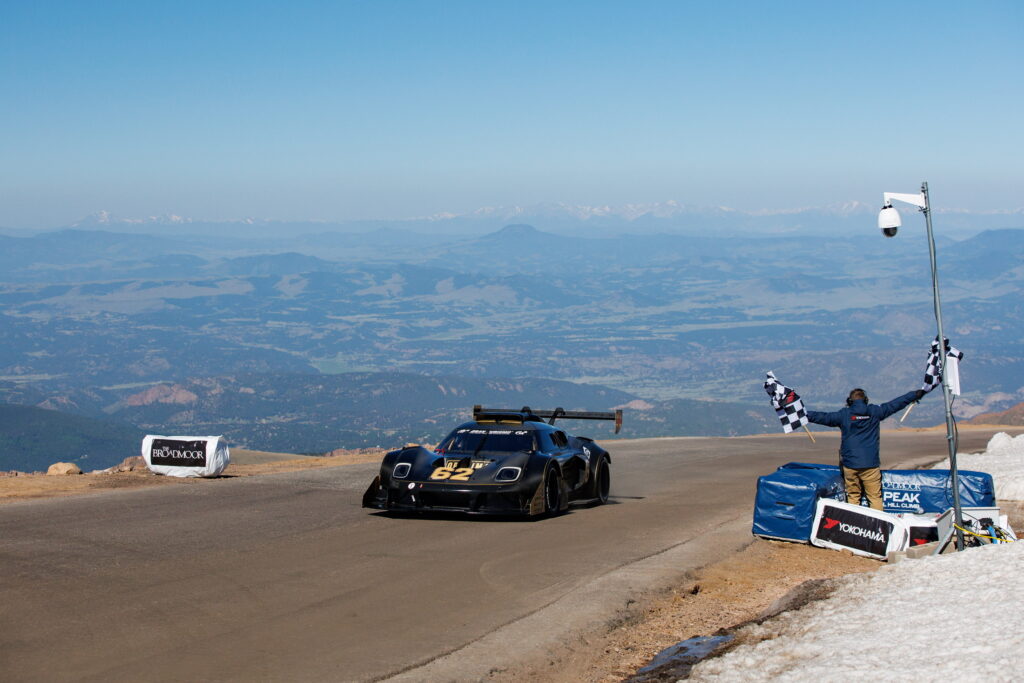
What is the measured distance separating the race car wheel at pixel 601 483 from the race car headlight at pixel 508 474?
2.54 m

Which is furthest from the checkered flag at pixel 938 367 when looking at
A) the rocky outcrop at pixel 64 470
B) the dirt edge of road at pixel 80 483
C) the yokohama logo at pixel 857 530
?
the rocky outcrop at pixel 64 470

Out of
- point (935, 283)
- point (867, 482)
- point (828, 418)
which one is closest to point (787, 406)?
point (828, 418)

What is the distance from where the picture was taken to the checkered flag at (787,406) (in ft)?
46.2

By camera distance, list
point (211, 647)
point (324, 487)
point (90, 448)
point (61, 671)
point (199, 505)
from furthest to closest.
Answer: point (90, 448) → point (324, 487) → point (199, 505) → point (211, 647) → point (61, 671)

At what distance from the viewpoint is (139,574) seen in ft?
36.2

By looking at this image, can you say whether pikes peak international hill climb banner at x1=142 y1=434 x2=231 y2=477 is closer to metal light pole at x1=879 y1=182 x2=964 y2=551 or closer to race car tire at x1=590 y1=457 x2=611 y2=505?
race car tire at x1=590 y1=457 x2=611 y2=505

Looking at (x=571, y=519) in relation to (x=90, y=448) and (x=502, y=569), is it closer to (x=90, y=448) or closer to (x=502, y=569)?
(x=502, y=569)

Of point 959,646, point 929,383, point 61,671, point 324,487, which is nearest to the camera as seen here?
point 959,646

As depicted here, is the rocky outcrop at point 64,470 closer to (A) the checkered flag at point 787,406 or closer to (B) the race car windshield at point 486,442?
(B) the race car windshield at point 486,442

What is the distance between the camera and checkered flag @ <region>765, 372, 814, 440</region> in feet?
46.2

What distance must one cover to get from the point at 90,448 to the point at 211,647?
145 m

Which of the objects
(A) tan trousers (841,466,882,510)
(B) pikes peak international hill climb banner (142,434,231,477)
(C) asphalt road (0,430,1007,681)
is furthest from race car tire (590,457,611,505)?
(B) pikes peak international hill climb banner (142,434,231,477)

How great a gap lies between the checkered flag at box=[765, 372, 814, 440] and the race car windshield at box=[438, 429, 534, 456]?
3.56m

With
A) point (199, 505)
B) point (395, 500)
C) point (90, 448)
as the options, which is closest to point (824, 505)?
point (395, 500)
